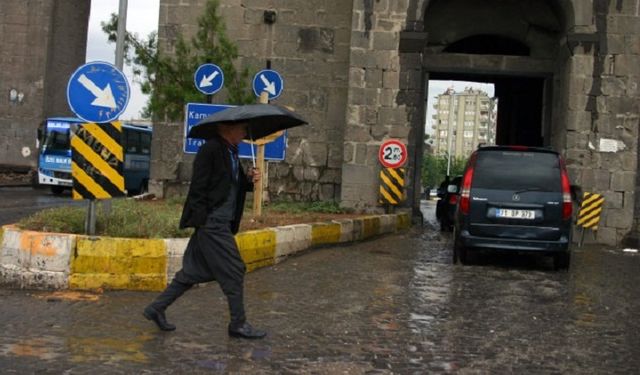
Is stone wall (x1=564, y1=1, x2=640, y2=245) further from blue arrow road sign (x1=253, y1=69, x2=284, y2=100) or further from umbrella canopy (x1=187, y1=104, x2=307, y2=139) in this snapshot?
umbrella canopy (x1=187, y1=104, x2=307, y2=139)

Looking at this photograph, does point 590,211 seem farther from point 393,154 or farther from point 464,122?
point 464,122

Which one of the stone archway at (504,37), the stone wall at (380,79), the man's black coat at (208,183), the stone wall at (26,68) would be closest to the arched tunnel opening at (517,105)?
the stone archway at (504,37)

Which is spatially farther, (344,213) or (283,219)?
(344,213)

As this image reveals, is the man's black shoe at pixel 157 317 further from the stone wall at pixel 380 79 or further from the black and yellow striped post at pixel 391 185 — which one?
the stone wall at pixel 380 79

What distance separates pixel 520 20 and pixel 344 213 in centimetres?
762

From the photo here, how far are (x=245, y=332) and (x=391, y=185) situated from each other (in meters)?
11.1

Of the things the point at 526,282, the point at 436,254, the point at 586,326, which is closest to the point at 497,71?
the point at 436,254

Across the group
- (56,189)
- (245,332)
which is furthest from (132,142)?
(245,332)

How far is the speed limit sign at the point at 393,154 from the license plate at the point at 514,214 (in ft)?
20.6

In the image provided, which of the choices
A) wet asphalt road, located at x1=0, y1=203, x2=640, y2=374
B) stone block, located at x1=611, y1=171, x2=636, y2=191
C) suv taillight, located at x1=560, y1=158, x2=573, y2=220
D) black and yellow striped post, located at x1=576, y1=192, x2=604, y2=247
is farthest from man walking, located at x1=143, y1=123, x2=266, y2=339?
stone block, located at x1=611, y1=171, x2=636, y2=191

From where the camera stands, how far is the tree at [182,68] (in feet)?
51.0

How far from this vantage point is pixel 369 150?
1641 centimetres

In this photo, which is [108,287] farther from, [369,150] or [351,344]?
[369,150]

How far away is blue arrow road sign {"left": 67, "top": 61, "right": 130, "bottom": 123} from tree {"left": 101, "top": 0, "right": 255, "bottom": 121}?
7.50 metres
